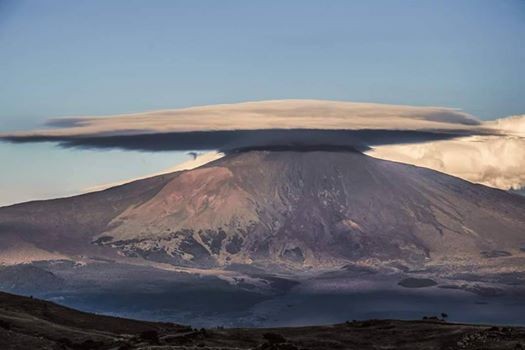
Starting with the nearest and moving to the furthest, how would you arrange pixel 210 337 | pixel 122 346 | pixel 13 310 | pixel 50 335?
pixel 122 346
pixel 50 335
pixel 210 337
pixel 13 310

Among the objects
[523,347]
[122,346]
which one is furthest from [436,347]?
[122,346]

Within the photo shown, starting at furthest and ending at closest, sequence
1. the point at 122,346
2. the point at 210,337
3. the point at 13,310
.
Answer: the point at 13,310 → the point at 210,337 → the point at 122,346

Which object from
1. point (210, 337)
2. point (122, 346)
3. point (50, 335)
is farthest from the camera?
point (210, 337)

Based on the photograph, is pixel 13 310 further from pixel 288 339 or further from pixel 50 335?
pixel 288 339

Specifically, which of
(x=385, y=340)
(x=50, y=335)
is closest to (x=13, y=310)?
(x=50, y=335)

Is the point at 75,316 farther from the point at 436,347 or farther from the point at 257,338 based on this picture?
the point at 436,347

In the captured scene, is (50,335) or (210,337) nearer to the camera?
(50,335)
